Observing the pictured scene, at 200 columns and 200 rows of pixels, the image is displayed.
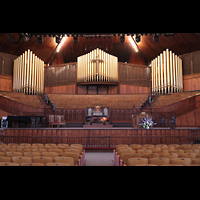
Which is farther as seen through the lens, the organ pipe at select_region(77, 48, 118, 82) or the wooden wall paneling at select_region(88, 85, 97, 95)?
the wooden wall paneling at select_region(88, 85, 97, 95)

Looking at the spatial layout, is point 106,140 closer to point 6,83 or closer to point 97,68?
point 97,68

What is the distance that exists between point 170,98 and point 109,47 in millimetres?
7166

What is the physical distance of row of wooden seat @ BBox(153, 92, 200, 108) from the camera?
1275 cm

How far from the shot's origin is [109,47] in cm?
1722

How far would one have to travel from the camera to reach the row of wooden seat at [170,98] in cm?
1275

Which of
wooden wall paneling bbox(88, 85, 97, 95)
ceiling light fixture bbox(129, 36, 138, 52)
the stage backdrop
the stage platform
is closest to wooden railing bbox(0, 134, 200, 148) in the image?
the stage platform

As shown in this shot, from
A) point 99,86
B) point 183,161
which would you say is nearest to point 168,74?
point 99,86

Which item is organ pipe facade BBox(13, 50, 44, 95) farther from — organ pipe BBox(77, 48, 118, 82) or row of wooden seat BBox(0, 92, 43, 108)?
organ pipe BBox(77, 48, 118, 82)

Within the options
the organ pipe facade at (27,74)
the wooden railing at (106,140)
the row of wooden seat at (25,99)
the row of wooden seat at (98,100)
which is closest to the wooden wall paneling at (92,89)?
the row of wooden seat at (98,100)

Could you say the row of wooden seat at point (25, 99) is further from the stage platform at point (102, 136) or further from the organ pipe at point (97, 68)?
the stage platform at point (102, 136)

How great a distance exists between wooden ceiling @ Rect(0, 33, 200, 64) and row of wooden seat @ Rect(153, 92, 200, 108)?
3.69 m
